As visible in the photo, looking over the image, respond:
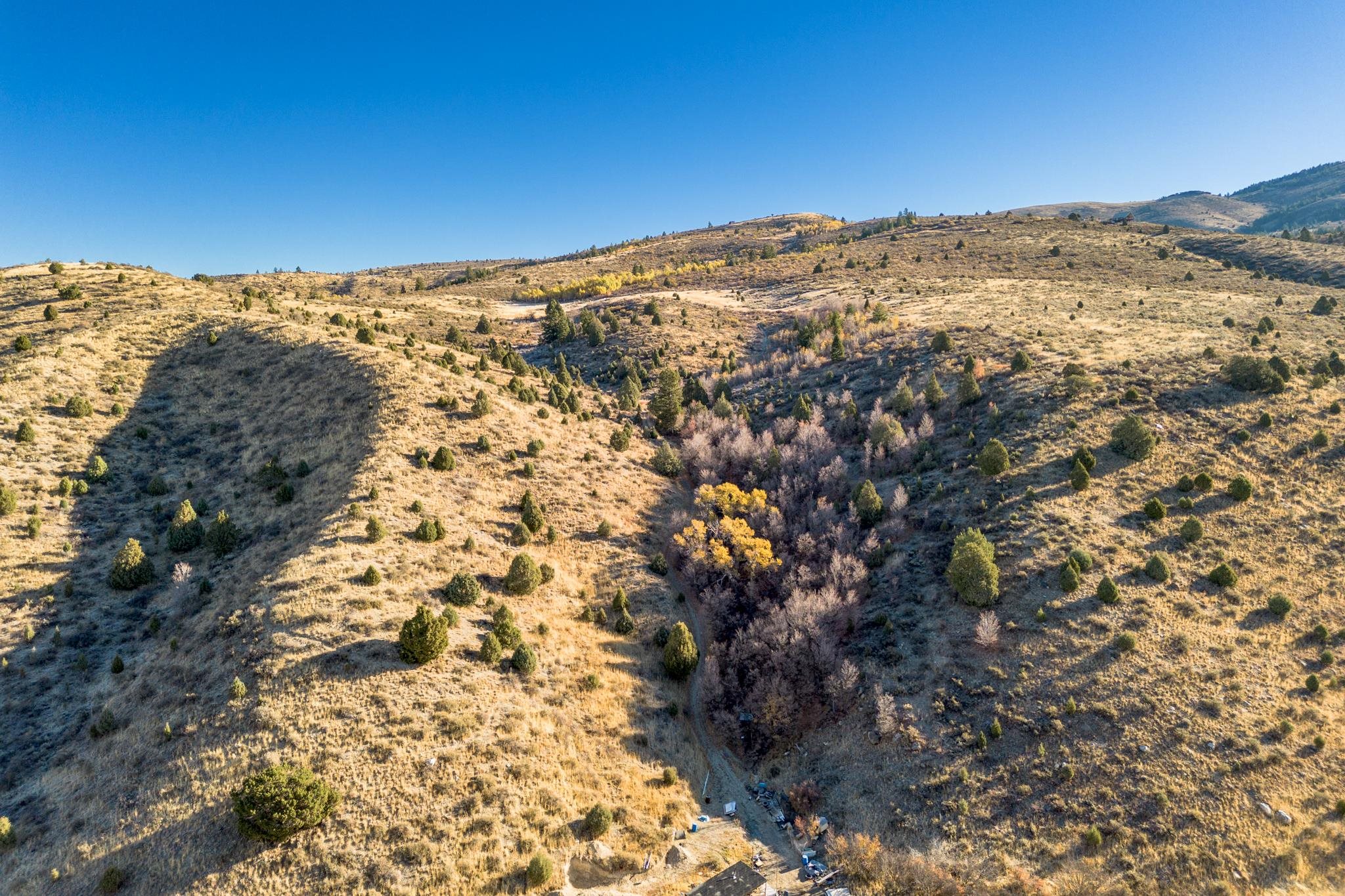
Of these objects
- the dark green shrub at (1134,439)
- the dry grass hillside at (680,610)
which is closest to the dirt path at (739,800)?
the dry grass hillside at (680,610)

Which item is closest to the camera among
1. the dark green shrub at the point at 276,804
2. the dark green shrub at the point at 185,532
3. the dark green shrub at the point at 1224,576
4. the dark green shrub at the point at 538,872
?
the dark green shrub at the point at 276,804

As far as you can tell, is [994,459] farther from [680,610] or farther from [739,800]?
[739,800]

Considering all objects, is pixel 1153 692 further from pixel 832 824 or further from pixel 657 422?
pixel 657 422

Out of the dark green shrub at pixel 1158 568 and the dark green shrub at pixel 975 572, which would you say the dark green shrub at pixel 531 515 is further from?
the dark green shrub at pixel 1158 568

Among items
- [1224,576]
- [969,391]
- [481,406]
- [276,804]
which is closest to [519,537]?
[481,406]

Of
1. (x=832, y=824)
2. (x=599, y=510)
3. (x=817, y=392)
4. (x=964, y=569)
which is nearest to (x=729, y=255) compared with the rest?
(x=817, y=392)
